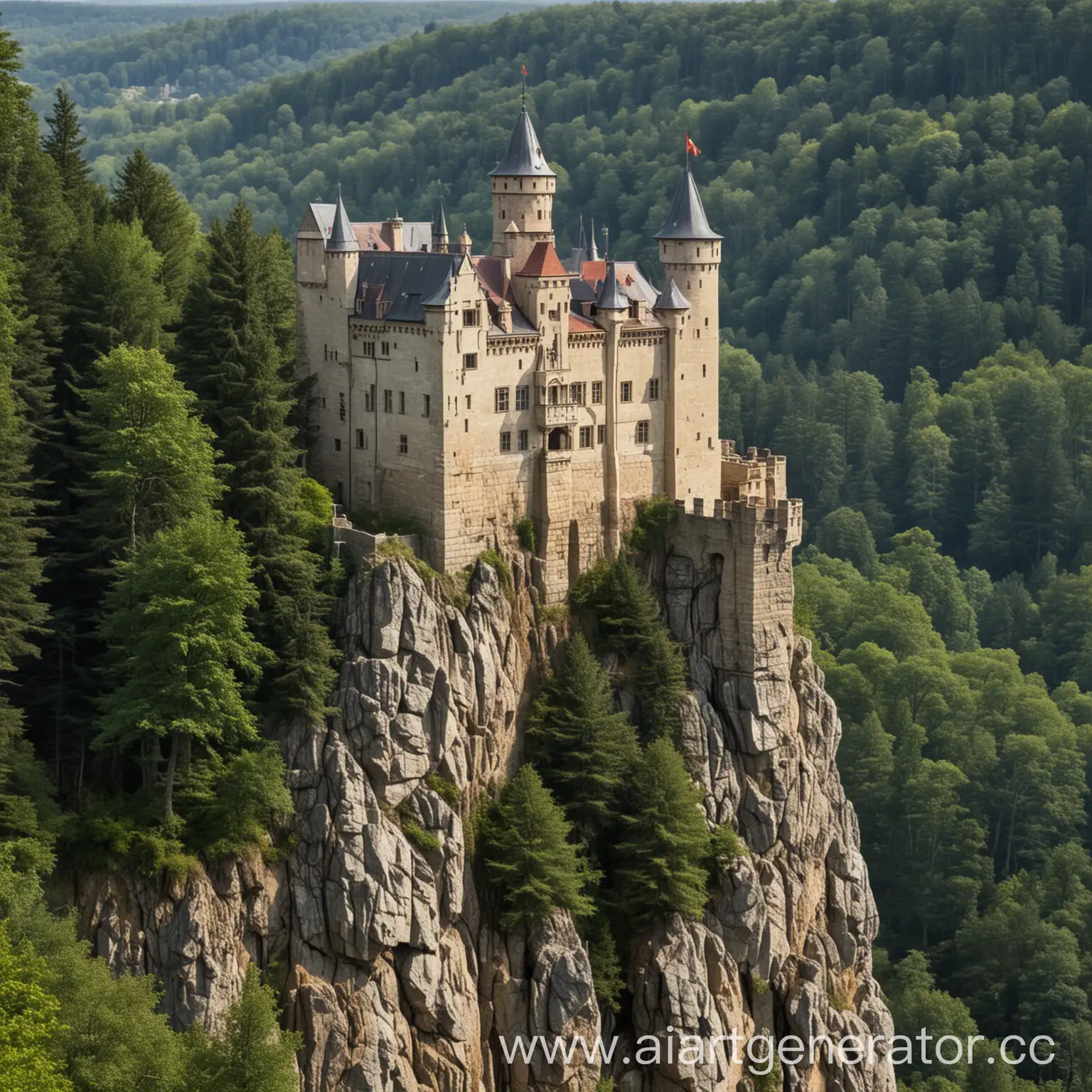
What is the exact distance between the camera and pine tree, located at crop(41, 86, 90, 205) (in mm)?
99250

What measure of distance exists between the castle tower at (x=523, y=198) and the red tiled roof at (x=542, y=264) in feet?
3.06

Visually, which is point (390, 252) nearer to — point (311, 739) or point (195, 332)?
point (195, 332)

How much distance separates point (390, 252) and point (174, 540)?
18060 millimetres

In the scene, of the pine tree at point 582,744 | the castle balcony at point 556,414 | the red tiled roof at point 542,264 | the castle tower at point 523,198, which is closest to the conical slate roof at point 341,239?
the castle tower at point 523,198

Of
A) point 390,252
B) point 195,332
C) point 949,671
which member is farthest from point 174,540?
point 949,671

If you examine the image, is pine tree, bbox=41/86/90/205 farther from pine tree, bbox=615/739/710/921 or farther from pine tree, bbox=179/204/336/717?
pine tree, bbox=615/739/710/921

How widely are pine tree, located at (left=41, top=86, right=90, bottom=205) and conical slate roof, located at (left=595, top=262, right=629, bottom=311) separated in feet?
79.0

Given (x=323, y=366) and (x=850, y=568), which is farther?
(x=850, y=568)

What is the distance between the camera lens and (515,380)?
88188 mm

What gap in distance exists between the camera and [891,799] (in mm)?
129250

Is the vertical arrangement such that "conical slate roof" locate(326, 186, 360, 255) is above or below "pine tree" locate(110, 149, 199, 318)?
below

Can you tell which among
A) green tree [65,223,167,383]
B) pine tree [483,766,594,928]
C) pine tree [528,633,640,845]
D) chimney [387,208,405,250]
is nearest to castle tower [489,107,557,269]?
chimney [387,208,405,250]

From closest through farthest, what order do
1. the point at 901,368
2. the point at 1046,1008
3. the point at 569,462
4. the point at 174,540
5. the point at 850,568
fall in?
the point at 174,540 → the point at 569,462 → the point at 1046,1008 → the point at 850,568 → the point at 901,368

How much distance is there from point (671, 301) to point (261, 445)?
20153 mm
